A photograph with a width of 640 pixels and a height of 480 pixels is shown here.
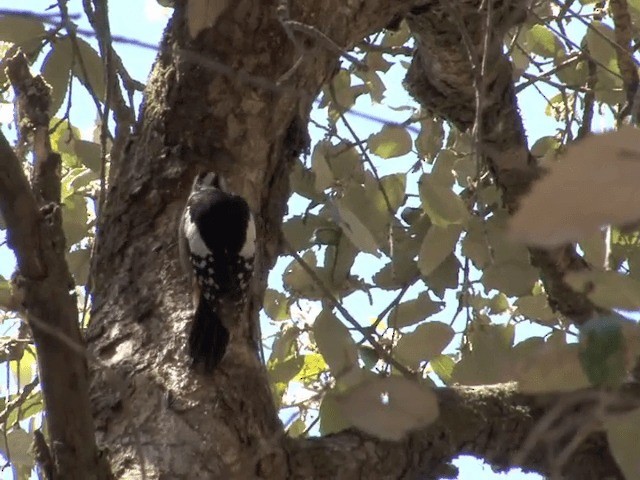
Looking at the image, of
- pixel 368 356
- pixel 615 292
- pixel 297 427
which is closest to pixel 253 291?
pixel 368 356

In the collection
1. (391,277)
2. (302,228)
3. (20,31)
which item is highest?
(20,31)

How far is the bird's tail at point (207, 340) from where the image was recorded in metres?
1.93

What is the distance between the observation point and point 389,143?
240cm

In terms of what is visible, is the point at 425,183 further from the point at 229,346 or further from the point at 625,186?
Result: the point at 625,186

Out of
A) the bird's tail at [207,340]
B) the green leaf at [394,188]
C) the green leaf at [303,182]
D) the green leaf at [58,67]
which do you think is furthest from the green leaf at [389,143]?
the green leaf at [58,67]

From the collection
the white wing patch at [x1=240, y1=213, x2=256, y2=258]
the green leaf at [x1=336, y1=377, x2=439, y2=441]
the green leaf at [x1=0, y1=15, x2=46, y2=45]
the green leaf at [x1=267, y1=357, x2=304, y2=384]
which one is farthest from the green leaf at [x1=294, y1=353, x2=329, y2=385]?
the green leaf at [x1=336, y1=377, x2=439, y2=441]

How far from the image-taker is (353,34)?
8.45 feet

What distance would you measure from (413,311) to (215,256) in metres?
0.53

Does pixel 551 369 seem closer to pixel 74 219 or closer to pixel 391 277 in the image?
pixel 391 277

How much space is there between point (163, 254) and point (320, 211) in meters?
0.57

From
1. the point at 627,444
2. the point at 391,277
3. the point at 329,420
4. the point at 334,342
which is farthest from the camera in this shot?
the point at 391,277

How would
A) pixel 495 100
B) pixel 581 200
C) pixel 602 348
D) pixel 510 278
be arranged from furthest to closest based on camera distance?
pixel 495 100 < pixel 510 278 < pixel 602 348 < pixel 581 200

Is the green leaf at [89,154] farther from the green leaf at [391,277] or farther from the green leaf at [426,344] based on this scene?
the green leaf at [426,344]

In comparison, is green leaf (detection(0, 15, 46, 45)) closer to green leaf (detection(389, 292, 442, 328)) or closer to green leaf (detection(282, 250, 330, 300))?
green leaf (detection(282, 250, 330, 300))
